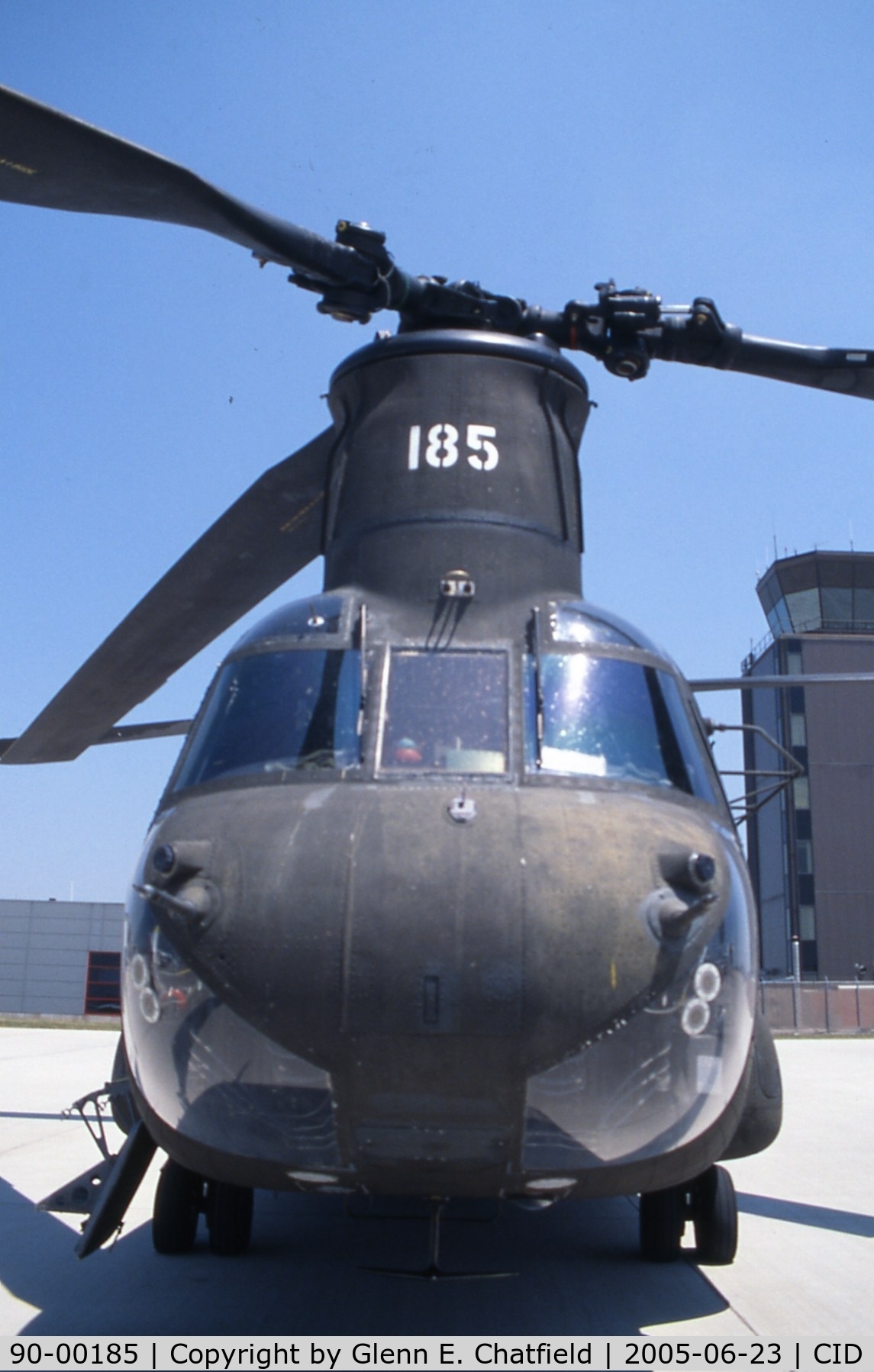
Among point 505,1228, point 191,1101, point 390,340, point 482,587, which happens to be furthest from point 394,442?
point 505,1228

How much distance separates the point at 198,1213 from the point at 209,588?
3.02m

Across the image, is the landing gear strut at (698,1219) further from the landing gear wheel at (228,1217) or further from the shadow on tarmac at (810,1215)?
the landing gear wheel at (228,1217)

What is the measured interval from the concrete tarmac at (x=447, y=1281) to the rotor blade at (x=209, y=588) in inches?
110

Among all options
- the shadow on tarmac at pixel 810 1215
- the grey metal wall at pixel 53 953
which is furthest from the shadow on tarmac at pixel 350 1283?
the grey metal wall at pixel 53 953

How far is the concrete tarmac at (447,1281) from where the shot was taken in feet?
14.1

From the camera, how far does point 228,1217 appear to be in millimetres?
5152

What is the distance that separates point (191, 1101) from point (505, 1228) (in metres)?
2.94

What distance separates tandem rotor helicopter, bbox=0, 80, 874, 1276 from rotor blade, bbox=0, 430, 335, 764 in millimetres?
50

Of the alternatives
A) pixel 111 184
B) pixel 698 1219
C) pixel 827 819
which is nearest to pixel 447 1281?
pixel 698 1219

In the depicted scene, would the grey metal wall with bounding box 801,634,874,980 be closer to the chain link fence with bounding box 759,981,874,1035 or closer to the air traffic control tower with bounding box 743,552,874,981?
the air traffic control tower with bounding box 743,552,874,981

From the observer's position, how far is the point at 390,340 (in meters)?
5.23

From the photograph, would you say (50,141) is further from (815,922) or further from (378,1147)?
(815,922)

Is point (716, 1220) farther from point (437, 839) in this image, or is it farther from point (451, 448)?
point (451, 448)

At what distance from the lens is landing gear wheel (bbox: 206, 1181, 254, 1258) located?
5.13m
